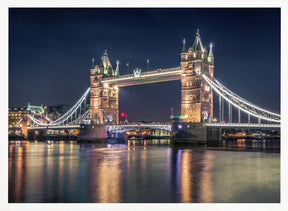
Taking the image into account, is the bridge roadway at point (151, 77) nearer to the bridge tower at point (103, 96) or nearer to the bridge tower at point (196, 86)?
the bridge tower at point (196, 86)

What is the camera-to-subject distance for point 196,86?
44.7 m

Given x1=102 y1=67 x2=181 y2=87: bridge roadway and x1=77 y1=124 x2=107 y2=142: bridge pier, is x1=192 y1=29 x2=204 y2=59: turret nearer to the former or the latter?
x1=102 y1=67 x2=181 y2=87: bridge roadway

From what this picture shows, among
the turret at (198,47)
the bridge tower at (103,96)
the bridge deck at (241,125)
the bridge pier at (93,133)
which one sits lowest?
the bridge pier at (93,133)

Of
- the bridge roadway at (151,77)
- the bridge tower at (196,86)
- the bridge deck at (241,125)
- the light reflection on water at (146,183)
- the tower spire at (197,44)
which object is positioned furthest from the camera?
the bridge roadway at (151,77)

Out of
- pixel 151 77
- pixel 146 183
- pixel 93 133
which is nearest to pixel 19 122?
pixel 93 133

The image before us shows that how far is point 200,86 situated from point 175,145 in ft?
28.6

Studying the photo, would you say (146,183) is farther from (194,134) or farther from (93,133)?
(93,133)

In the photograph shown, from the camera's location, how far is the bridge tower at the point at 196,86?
44.6 meters

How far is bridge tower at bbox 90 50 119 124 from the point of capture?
197 ft

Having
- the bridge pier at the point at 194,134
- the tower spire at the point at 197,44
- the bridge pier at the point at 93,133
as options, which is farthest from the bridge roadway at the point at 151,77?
the bridge pier at the point at 93,133

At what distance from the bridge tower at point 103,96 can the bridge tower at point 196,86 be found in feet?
61.7
